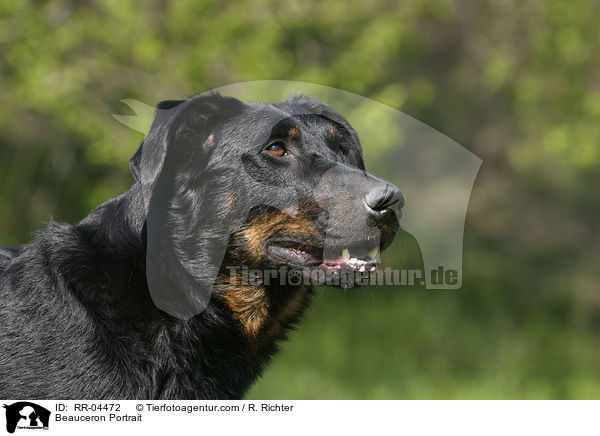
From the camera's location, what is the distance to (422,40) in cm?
1084

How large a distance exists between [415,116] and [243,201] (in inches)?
282

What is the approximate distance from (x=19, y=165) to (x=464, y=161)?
7.16m

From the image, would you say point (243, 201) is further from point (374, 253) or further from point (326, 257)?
point (374, 253)

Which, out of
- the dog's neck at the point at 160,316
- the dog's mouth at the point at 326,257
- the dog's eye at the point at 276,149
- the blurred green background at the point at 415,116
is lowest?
the dog's neck at the point at 160,316

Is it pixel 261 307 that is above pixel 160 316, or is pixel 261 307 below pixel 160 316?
above

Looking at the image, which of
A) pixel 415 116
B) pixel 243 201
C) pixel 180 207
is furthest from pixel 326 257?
pixel 415 116

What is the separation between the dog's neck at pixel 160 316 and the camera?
11.7ft

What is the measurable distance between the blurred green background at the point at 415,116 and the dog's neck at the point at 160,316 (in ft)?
13.3

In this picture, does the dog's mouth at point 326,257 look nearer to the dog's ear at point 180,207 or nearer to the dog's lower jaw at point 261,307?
the dog's lower jaw at point 261,307

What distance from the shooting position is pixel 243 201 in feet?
13.0

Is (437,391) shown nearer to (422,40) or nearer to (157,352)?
(422,40)

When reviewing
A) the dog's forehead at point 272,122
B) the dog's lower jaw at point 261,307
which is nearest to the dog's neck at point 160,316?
the dog's lower jaw at point 261,307

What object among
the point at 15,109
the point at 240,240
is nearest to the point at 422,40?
the point at 15,109
